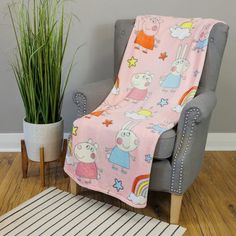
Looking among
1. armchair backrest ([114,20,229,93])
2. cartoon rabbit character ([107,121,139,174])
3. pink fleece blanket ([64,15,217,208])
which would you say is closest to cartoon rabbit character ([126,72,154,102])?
pink fleece blanket ([64,15,217,208])

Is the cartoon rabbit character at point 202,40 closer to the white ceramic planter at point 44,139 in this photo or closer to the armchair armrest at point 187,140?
the armchair armrest at point 187,140

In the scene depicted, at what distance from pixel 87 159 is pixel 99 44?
1.06m

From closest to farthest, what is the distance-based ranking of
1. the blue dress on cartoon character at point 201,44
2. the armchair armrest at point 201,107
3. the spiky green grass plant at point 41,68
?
the armchair armrest at point 201,107 → the spiky green grass plant at point 41,68 → the blue dress on cartoon character at point 201,44

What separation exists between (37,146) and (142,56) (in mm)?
898

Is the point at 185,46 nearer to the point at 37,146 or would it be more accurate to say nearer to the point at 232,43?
the point at 232,43

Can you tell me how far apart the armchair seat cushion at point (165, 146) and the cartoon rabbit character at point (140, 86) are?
1.68 feet

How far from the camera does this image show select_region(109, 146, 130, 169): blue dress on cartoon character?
1.90m

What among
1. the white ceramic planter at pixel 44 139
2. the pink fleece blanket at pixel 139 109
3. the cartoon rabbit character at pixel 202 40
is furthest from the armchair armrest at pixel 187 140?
the white ceramic planter at pixel 44 139

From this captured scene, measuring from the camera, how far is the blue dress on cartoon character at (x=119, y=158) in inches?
74.7

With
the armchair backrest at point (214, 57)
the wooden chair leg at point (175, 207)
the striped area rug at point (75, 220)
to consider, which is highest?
the armchair backrest at point (214, 57)

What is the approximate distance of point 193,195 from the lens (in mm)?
2289

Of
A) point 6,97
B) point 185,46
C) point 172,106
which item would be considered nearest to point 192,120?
point 172,106

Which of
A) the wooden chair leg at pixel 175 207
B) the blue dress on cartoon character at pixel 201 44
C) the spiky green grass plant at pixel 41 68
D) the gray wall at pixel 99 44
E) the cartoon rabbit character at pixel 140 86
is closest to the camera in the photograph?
the wooden chair leg at pixel 175 207

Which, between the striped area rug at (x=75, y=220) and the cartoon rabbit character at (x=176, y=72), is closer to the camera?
the striped area rug at (x=75, y=220)
